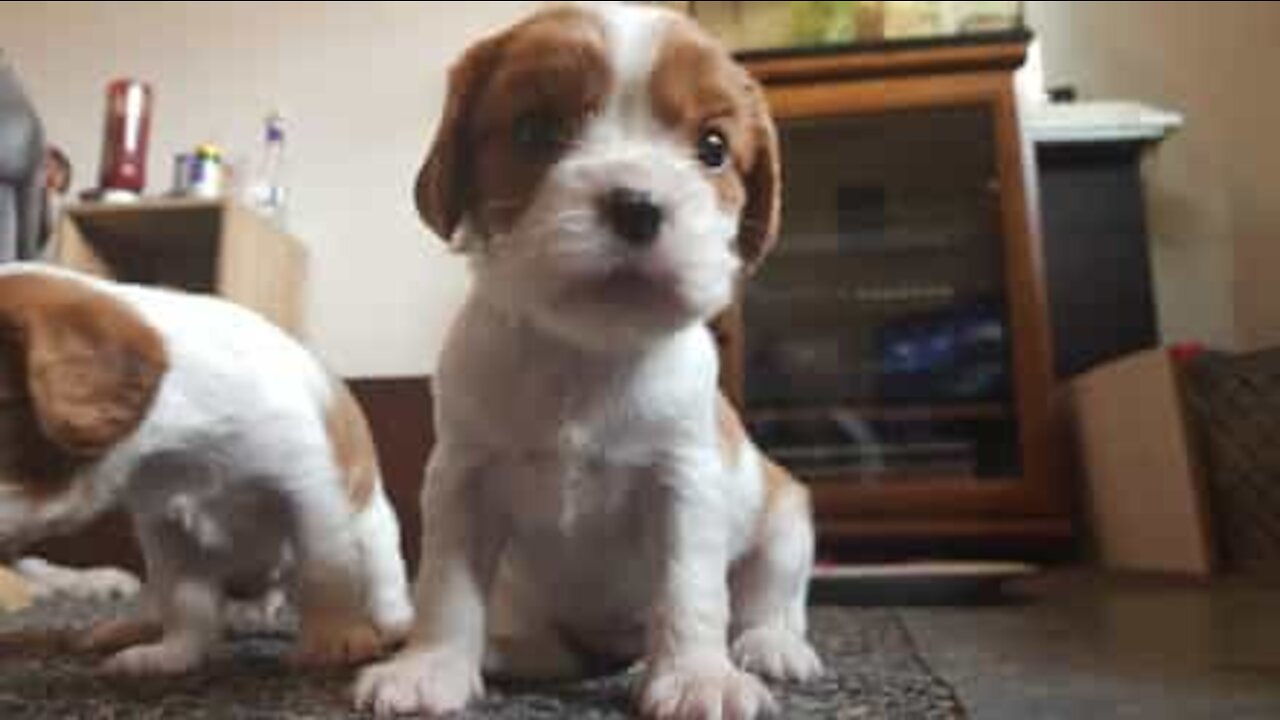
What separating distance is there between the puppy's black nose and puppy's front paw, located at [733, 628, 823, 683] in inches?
18.2

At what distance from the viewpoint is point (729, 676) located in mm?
811

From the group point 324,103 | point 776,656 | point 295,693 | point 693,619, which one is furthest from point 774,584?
point 324,103

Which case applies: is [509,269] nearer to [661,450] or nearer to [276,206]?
[661,450]

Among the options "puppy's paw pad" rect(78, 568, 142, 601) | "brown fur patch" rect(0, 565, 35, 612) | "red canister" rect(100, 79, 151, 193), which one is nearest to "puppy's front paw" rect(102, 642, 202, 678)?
"brown fur patch" rect(0, 565, 35, 612)

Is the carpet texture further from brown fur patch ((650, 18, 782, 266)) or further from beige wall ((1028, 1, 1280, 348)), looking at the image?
A: beige wall ((1028, 1, 1280, 348))

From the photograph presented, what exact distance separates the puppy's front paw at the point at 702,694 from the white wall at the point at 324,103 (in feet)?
7.07

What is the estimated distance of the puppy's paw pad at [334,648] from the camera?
3.35 feet

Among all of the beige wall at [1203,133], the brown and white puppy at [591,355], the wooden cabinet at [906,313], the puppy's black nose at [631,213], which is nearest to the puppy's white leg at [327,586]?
the brown and white puppy at [591,355]

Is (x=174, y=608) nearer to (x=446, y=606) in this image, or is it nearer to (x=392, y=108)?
(x=446, y=606)

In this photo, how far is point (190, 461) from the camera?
100 cm

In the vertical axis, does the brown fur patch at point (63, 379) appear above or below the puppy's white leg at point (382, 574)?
above

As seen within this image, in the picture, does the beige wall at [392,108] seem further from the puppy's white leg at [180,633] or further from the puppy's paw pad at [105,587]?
the puppy's white leg at [180,633]

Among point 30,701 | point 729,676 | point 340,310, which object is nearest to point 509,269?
point 729,676

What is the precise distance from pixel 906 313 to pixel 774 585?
152 centimetres
